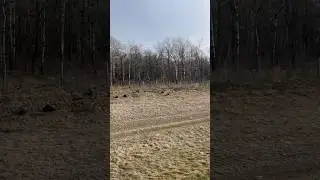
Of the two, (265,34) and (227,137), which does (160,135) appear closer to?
(227,137)

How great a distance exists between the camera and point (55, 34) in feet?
69.7

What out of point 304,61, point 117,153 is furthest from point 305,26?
point 117,153

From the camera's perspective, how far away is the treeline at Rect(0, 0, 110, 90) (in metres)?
19.3

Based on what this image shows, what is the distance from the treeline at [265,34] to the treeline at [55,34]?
641 centimetres

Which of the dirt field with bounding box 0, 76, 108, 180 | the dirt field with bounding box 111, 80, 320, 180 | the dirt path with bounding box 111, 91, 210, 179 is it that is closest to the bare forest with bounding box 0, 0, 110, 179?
A: the dirt field with bounding box 0, 76, 108, 180

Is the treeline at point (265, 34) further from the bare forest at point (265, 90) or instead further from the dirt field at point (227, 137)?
the dirt field at point (227, 137)

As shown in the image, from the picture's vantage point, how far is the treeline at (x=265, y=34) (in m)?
20.4

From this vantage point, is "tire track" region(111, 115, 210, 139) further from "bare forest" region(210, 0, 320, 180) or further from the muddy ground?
"bare forest" region(210, 0, 320, 180)

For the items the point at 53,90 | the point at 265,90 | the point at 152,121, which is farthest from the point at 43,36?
the point at 265,90

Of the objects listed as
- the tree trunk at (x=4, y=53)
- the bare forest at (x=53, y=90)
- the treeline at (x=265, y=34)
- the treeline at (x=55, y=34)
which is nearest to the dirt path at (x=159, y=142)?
the bare forest at (x=53, y=90)

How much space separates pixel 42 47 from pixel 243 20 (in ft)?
37.9

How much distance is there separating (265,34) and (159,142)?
52.1 ft

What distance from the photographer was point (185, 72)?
40.8m

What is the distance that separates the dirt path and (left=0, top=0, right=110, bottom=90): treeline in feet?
22.5
